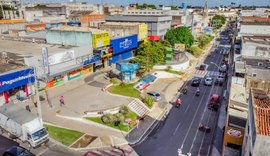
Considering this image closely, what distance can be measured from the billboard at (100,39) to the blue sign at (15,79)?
1829 centimetres

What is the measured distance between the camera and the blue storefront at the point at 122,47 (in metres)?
63.3

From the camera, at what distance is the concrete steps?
127 ft

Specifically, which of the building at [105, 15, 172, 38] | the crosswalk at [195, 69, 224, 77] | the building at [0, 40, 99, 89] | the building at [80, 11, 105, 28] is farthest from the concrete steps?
the building at [80, 11, 105, 28]

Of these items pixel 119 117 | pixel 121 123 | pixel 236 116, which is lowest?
pixel 121 123

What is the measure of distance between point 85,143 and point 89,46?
2977 centimetres

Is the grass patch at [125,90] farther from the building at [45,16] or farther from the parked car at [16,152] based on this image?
the building at [45,16]

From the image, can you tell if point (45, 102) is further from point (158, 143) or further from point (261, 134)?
point (261, 134)

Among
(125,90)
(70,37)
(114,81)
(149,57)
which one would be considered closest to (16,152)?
(125,90)

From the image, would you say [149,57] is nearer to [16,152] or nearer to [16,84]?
[16,84]

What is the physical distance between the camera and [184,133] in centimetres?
3359

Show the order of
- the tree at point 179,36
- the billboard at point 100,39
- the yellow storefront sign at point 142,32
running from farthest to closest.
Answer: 1. the tree at point 179,36
2. the yellow storefront sign at point 142,32
3. the billboard at point 100,39

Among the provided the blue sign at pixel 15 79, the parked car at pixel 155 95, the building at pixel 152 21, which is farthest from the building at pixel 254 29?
the blue sign at pixel 15 79

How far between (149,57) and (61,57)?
73.6 feet

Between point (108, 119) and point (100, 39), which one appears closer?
point (108, 119)
